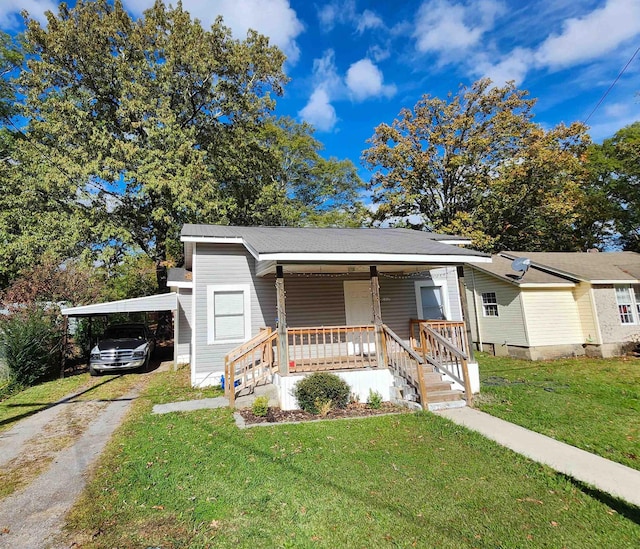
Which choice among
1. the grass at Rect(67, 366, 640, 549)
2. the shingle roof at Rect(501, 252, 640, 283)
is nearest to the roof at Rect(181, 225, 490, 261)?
the grass at Rect(67, 366, 640, 549)

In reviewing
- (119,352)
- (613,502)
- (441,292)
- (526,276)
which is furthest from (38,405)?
(526,276)

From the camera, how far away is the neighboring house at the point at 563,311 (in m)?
13.3

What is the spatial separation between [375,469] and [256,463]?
1599 millimetres

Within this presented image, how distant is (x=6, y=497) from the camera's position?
3973 mm

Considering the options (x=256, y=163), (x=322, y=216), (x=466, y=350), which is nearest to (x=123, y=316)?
(x=256, y=163)

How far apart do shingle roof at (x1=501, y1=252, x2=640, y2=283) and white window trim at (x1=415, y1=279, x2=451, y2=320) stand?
6.54 metres

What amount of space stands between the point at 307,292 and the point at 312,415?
4109 mm

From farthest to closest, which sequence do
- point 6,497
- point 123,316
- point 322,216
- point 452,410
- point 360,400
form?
point 322,216 < point 123,316 < point 360,400 < point 452,410 < point 6,497

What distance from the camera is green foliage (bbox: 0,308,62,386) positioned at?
400 inches

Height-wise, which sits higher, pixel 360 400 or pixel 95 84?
pixel 95 84

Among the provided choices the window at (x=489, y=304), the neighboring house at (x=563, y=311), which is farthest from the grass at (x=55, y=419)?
the window at (x=489, y=304)

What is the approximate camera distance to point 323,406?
22.7 ft

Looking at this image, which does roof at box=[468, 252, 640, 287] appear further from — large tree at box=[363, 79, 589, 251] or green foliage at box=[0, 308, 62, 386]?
green foliage at box=[0, 308, 62, 386]

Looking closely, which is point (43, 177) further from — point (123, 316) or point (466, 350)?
point (466, 350)
